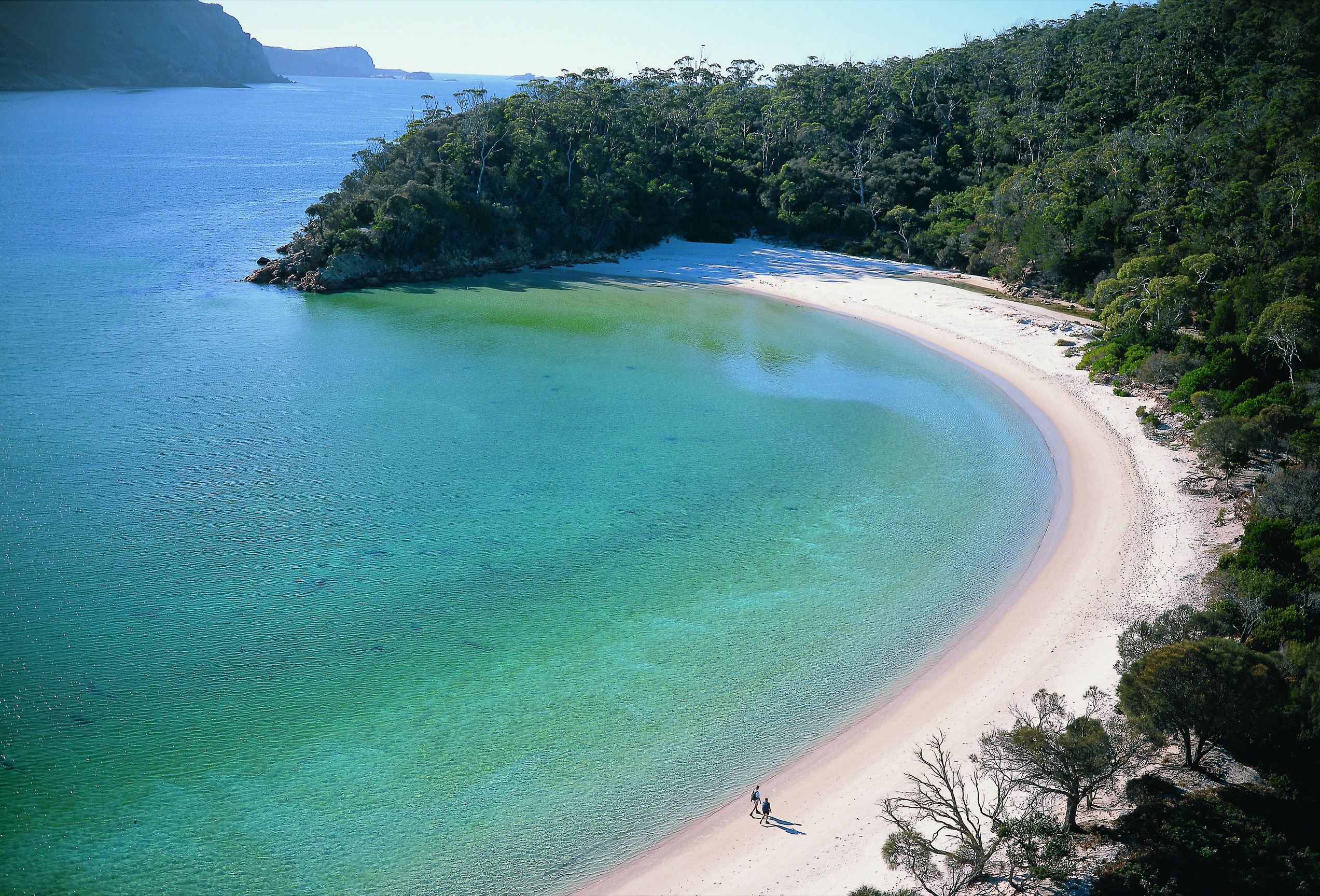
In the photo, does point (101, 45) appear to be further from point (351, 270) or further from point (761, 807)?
point (761, 807)

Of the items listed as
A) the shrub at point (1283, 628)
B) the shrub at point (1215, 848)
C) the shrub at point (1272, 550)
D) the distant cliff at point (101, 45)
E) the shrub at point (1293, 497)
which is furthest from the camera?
the distant cliff at point (101, 45)

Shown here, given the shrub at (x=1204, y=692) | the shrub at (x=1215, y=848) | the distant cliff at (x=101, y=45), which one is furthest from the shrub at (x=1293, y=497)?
the distant cliff at (x=101, y=45)

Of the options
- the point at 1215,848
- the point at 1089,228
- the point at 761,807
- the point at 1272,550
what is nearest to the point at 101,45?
the point at 1089,228

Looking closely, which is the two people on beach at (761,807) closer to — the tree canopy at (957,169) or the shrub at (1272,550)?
the shrub at (1272,550)

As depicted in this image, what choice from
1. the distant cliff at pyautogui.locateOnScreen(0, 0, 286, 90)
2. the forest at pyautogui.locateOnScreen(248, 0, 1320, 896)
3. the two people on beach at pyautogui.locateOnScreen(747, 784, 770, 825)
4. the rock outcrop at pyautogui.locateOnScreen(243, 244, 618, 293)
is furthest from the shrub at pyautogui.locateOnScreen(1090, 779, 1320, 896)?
the distant cliff at pyautogui.locateOnScreen(0, 0, 286, 90)

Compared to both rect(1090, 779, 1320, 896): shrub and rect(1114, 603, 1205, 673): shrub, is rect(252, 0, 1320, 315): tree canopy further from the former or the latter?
rect(1090, 779, 1320, 896): shrub
